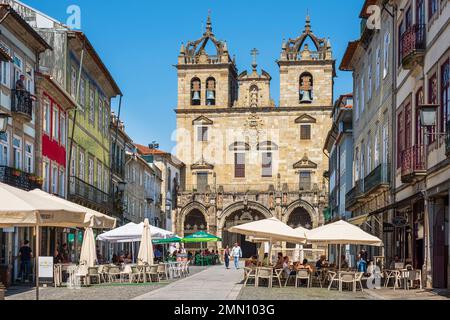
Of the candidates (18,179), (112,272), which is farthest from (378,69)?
(18,179)

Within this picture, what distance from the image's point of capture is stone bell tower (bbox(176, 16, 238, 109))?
282 ft

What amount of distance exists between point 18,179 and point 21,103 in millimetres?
2518

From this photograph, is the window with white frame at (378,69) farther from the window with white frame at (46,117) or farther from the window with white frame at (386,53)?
the window with white frame at (46,117)

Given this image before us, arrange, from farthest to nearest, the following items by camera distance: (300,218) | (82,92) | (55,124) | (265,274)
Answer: (300,218), (82,92), (55,124), (265,274)

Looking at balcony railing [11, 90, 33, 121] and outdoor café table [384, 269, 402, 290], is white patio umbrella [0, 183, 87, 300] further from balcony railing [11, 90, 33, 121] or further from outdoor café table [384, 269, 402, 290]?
balcony railing [11, 90, 33, 121]

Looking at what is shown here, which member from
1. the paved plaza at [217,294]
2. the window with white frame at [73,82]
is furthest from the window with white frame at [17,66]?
the window with white frame at [73,82]

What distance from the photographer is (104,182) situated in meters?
52.0

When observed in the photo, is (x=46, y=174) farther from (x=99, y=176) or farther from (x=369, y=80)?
(x=99, y=176)

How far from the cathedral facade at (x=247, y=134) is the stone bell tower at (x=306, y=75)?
3.6 inches

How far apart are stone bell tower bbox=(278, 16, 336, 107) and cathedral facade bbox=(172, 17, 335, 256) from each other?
9cm

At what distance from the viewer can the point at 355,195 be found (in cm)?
3956
